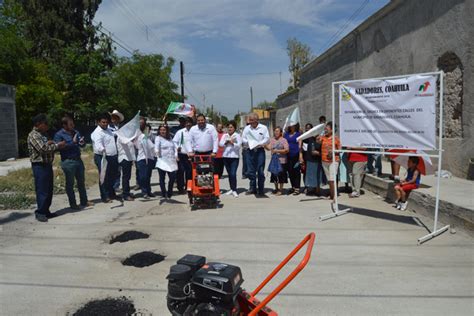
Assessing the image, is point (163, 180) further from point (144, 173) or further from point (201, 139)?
point (201, 139)

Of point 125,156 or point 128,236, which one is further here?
point 125,156

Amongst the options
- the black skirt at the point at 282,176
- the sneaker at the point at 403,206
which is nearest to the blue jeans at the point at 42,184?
the black skirt at the point at 282,176

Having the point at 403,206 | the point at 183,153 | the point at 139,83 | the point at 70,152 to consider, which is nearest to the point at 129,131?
the point at 183,153

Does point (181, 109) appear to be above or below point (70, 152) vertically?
above

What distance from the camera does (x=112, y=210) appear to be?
841 cm

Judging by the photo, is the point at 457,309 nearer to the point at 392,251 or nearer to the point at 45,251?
the point at 392,251

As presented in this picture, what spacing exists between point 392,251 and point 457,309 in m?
1.71

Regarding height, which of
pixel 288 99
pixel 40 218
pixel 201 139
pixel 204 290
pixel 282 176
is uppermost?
pixel 288 99

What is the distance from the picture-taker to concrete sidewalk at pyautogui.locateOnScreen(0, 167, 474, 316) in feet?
13.1

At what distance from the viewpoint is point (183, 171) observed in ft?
34.1

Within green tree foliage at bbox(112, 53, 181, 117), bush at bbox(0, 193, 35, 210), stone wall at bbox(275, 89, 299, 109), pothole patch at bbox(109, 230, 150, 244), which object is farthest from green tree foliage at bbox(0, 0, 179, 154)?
pothole patch at bbox(109, 230, 150, 244)

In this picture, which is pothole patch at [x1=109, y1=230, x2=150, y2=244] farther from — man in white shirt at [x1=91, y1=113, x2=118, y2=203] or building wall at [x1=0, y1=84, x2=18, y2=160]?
building wall at [x1=0, y1=84, x2=18, y2=160]

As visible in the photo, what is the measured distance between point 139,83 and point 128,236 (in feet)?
86.6

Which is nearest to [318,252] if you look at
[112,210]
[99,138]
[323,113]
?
[112,210]
